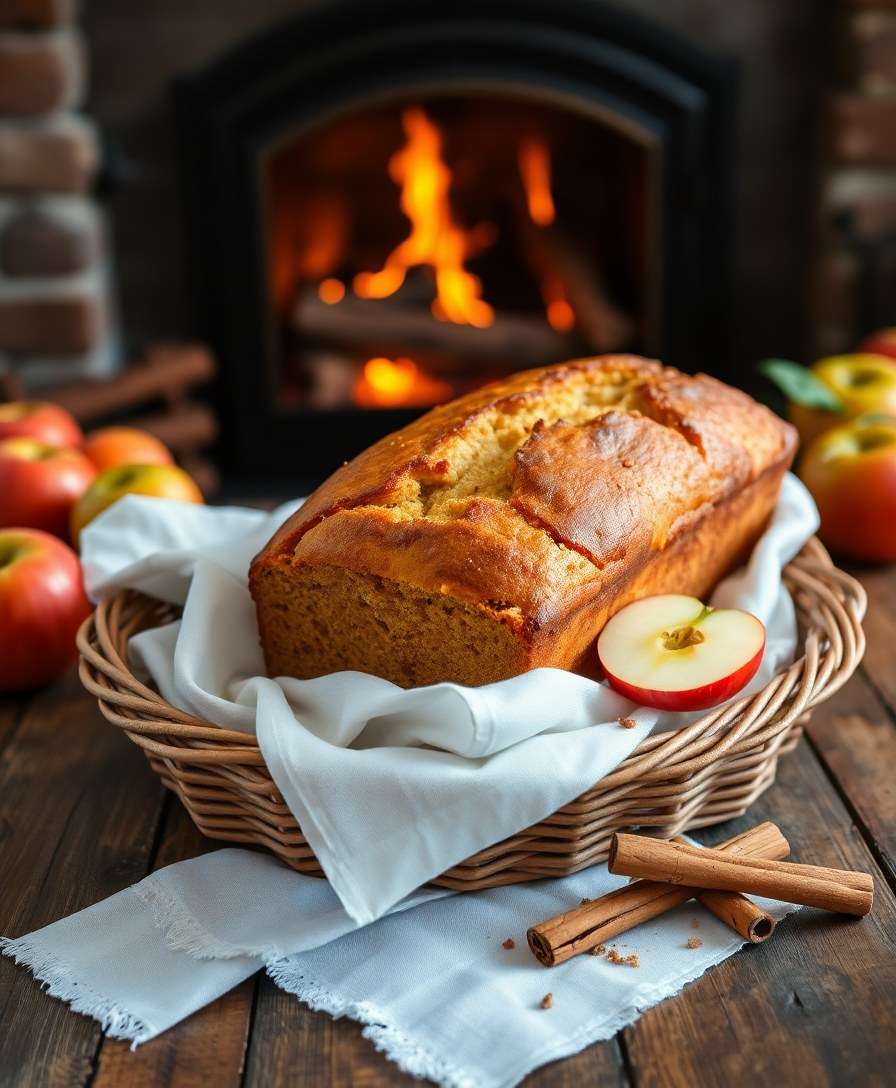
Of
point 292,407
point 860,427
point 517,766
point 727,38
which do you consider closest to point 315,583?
point 517,766

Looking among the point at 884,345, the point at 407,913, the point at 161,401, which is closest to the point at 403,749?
the point at 407,913

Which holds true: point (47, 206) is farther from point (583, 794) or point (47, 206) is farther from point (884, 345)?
point (583, 794)

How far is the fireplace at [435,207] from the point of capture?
257cm

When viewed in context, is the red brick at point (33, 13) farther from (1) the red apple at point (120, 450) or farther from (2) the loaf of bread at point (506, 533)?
(2) the loaf of bread at point (506, 533)

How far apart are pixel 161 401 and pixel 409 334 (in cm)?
57

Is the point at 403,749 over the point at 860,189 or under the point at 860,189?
under

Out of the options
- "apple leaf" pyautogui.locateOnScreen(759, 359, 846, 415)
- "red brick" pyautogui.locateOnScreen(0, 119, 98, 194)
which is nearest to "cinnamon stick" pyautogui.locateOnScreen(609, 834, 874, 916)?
"apple leaf" pyautogui.locateOnScreen(759, 359, 846, 415)

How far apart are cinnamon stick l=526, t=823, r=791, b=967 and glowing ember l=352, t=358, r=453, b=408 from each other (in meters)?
1.97

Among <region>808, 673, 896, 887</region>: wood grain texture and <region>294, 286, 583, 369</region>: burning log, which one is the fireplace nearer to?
<region>294, 286, 583, 369</region>: burning log

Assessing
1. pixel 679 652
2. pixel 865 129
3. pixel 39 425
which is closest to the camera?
pixel 679 652

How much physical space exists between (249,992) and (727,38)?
7.73ft

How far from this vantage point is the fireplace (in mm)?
2574

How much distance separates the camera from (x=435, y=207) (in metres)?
2.94

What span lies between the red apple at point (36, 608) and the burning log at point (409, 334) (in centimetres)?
140
